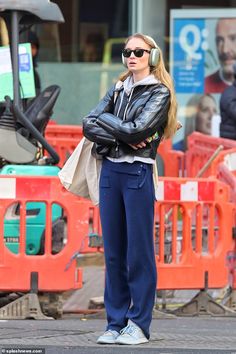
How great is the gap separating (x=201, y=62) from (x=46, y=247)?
708 cm

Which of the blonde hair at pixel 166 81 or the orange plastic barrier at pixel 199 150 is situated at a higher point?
the blonde hair at pixel 166 81

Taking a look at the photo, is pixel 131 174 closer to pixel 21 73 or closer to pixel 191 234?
pixel 191 234

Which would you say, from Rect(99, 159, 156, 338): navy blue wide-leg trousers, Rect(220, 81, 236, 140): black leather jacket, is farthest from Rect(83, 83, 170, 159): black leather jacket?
Rect(220, 81, 236, 140): black leather jacket

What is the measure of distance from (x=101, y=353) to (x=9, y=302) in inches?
110

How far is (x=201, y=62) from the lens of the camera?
14.9 metres

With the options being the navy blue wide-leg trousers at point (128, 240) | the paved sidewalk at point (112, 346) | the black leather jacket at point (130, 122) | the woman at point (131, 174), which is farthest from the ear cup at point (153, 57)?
the paved sidewalk at point (112, 346)

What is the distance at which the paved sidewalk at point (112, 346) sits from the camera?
6.31 meters

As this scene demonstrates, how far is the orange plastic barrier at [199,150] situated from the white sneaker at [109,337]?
5.19 meters

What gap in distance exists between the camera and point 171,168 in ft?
42.7

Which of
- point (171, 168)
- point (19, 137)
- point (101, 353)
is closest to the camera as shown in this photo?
point (101, 353)

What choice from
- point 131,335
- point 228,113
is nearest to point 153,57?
point 131,335

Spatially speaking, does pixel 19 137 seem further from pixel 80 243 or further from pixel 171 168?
pixel 171 168

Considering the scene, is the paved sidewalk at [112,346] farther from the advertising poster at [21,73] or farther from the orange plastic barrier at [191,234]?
the advertising poster at [21,73]

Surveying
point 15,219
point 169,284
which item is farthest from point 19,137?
point 169,284
